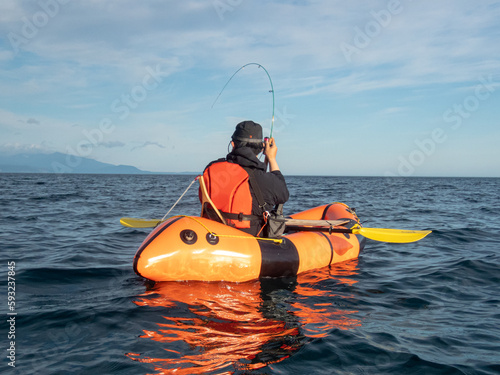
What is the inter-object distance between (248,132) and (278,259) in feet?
6.08

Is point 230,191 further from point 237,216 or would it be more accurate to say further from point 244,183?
point 237,216

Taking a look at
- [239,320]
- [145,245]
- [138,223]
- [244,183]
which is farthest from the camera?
[138,223]

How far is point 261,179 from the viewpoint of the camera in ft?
17.2

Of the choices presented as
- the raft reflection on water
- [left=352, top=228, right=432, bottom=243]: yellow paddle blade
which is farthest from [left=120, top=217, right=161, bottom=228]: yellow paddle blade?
[left=352, top=228, right=432, bottom=243]: yellow paddle blade

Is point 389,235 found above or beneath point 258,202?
beneath

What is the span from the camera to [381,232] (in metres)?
6.15

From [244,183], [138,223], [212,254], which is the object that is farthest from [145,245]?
[138,223]

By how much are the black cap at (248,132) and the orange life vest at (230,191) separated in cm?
40

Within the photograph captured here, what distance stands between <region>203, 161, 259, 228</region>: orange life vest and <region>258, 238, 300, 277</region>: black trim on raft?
456 millimetres

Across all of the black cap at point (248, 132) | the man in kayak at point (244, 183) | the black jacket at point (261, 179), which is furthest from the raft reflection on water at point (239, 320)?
the black cap at point (248, 132)

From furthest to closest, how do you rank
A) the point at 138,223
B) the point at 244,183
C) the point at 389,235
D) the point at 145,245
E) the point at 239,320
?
the point at 138,223
the point at 389,235
the point at 244,183
the point at 145,245
the point at 239,320

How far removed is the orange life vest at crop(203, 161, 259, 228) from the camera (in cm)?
519

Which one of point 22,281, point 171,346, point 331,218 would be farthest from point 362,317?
point 22,281

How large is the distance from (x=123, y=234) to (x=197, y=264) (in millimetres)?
4751
